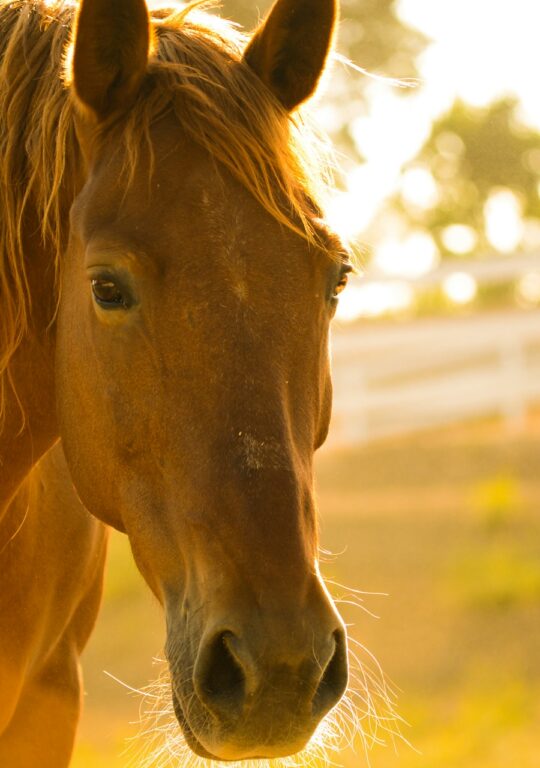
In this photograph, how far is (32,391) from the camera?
2.97 metres

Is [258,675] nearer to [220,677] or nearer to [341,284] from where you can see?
[220,677]

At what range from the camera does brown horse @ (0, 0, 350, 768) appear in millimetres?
2289

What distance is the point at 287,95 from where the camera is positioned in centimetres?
293

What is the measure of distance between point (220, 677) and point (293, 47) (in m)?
1.51

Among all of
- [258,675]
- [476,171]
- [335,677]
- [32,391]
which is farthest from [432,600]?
[476,171]

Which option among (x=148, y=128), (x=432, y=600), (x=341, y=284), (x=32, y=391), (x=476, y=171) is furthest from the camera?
(x=476, y=171)

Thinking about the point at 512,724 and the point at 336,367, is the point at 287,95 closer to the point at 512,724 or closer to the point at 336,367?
the point at 512,724

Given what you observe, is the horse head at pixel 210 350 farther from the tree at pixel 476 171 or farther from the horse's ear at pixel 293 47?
the tree at pixel 476 171

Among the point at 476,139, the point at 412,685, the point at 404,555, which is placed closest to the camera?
the point at 412,685

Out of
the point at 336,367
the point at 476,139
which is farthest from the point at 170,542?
the point at 476,139

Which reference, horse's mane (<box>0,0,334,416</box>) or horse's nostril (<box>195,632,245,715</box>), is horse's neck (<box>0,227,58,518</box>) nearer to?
horse's mane (<box>0,0,334,416</box>)

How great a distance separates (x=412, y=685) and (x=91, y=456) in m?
5.52

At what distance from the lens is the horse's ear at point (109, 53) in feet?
8.73

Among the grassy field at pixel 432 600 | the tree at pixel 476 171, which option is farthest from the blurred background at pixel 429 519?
the tree at pixel 476 171
